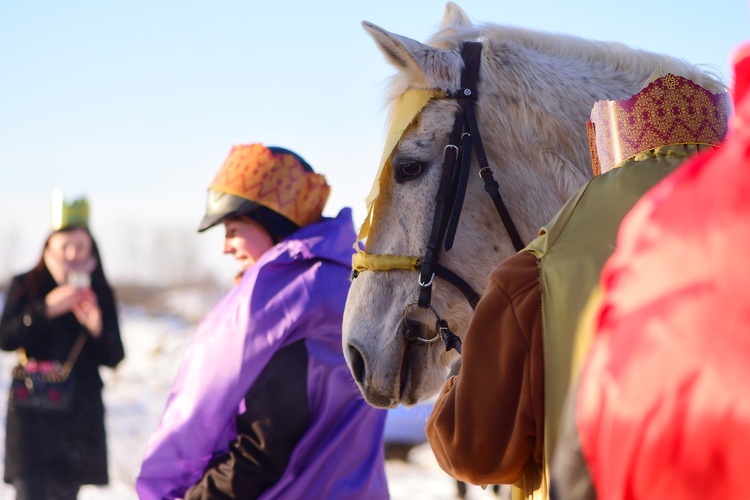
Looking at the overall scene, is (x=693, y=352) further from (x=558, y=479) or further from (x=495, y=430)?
(x=495, y=430)

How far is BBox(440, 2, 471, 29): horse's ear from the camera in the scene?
2883 mm

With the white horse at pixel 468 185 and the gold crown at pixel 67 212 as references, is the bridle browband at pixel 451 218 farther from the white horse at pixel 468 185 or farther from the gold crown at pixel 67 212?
the gold crown at pixel 67 212

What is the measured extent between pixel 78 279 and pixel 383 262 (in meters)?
3.20

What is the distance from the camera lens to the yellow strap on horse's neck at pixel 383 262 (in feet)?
7.42

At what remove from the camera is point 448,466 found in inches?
58.0

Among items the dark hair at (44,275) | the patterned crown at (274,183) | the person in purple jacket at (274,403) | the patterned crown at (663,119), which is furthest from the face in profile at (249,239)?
the dark hair at (44,275)

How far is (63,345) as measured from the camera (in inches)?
193

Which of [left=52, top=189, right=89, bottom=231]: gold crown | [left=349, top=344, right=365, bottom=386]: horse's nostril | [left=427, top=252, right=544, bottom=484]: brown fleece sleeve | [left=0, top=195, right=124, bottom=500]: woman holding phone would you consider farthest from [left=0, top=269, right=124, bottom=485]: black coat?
[left=427, top=252, right=544, bottom=484]: brown fleece sleeve

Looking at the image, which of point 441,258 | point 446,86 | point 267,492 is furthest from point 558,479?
point 267,492

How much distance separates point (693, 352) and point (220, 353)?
A: 2359mm

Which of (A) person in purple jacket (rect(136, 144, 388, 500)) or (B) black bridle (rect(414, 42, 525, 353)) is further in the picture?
(A) person in purple jacket (rect(136, 144, 388, 500))

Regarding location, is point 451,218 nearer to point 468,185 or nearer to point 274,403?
point 468,185

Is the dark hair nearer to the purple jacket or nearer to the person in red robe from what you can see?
the purple jacket

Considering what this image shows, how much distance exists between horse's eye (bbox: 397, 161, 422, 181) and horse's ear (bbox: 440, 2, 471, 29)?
0.72m
